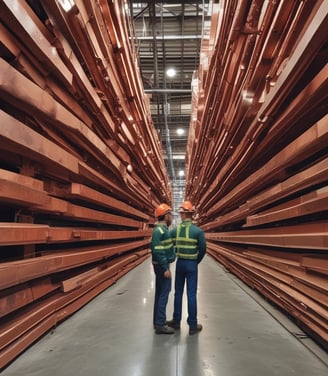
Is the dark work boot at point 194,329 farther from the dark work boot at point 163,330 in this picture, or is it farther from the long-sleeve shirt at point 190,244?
the long-sleeve shirt at point 190,244

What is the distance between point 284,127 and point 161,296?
1.95m

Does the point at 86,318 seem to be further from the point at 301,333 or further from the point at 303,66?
the point at 303,66

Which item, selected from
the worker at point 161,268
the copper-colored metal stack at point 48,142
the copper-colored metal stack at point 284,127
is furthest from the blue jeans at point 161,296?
the copper-colored metal stack at point 284,127

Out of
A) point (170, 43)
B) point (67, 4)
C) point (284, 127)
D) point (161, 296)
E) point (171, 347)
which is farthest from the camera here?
point (170, 43)

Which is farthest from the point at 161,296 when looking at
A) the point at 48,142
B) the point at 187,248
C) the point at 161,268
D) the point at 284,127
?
the point at 284,127

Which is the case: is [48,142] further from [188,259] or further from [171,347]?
[171,347]

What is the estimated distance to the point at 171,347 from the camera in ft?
8.02

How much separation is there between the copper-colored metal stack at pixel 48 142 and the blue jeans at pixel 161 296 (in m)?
0.88

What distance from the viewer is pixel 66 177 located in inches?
119

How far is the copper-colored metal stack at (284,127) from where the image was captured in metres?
2.06

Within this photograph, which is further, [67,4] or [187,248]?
[187,248]

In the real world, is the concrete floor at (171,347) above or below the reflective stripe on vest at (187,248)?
below

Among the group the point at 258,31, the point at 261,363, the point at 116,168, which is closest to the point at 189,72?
the point at 116,168

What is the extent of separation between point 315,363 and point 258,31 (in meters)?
2.64
